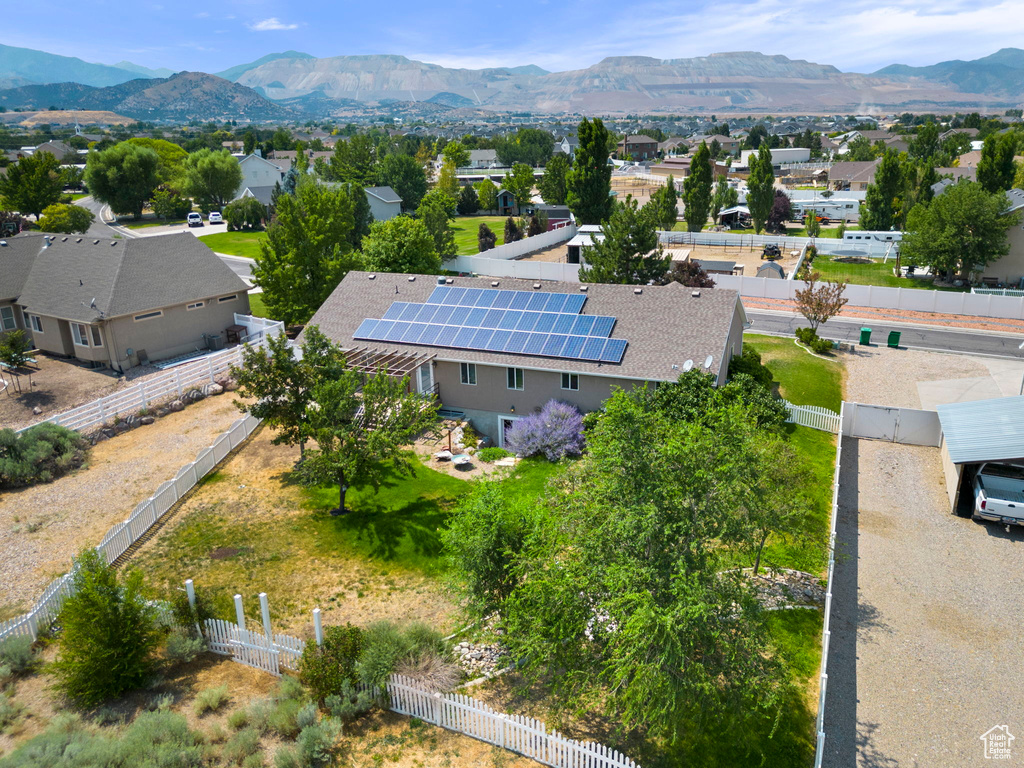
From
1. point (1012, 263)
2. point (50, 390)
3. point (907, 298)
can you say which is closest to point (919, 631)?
point (50, 390)

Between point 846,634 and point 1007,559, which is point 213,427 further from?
point 1007,559

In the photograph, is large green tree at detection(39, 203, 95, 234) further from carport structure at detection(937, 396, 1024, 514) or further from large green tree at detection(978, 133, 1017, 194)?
large green tree at detection(978, 133, 1017, 194)

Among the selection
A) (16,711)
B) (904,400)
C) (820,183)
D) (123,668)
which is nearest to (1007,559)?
(904,400)

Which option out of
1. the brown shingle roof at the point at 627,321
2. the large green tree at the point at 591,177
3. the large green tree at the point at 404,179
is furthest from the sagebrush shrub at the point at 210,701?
the large green tree at the point at 404,179

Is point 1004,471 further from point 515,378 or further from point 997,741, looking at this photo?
point 515,378

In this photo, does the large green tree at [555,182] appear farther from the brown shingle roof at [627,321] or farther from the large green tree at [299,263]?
the brown shingle roof at [627,321]

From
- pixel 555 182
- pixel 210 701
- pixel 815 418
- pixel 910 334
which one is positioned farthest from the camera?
pixel 555 182

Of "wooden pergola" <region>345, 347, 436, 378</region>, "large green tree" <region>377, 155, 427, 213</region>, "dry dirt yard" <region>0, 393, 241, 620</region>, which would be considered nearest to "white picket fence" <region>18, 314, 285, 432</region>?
"dry dirt yard" <region>0, 393, 241, 620</region>
